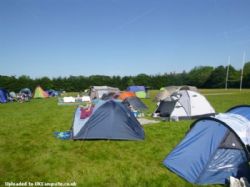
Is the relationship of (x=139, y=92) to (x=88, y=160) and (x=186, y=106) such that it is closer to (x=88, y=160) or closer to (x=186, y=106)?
(x=186, y=106)

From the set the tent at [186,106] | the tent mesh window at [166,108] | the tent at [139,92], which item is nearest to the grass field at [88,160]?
the tent at [186,106]

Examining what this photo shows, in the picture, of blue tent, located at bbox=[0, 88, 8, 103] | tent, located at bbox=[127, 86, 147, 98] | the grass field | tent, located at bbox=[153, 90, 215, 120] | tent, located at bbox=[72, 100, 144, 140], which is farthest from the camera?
tent, located at bbox=[127, 86, 147, 98]

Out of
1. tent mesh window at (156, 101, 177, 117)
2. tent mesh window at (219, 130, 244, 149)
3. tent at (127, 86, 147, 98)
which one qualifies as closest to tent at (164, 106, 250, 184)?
tent mesh window at (219, 130, 244, 149)

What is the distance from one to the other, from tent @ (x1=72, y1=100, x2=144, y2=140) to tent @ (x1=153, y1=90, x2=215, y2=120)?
14.5 feet

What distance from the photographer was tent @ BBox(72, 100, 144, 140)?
8.95 meters

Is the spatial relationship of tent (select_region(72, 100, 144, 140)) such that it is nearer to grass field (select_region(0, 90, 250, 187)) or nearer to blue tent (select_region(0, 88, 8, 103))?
grass field (select_region(0, 90, 250, 187))

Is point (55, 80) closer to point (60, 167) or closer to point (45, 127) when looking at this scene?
point (45, 127)

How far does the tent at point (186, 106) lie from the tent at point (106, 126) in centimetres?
443

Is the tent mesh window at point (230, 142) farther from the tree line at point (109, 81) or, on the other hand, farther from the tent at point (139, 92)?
the tree line at point (109, 81)

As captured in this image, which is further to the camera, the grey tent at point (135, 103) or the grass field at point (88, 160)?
the grey tent at point (135, 103)

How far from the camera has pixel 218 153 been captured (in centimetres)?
535

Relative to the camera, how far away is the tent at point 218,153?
5.23 m

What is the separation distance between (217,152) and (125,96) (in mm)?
14036

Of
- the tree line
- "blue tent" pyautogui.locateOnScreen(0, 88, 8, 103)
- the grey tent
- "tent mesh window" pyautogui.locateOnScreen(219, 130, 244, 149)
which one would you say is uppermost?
the tree line
